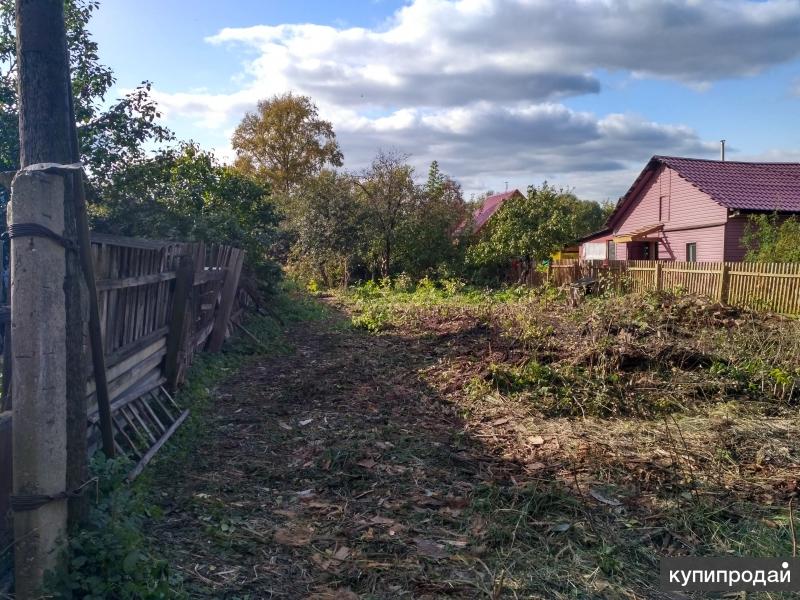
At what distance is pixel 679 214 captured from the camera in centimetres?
2769

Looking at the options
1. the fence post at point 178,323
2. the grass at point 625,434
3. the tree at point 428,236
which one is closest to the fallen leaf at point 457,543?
the grass at point 625,434

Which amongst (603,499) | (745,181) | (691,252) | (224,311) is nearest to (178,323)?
(224,311)

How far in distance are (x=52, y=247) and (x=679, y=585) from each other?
150 inches

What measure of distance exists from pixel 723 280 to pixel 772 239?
4.75 metres

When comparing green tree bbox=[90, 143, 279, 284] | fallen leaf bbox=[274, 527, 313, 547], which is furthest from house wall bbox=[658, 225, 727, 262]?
fallen leaf bbox=[274, 527, 313, 547]

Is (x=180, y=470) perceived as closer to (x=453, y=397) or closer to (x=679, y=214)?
(x=453, y=397)

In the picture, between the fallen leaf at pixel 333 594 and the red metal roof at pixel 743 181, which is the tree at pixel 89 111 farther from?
the red metal roof at pixel 743 181

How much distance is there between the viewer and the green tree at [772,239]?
18.4 meters

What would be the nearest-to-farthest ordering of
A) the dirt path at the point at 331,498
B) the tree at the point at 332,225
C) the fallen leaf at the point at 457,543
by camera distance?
1. the dirt path at the point at 331,498
2. the fallen leaf at the point at 457,543
3. the tree at the point at 332,225

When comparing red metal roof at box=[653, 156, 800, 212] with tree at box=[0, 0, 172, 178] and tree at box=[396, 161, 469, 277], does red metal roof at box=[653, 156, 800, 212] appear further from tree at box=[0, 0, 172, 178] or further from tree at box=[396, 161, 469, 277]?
tree at box=[0, 0, 172, 178]

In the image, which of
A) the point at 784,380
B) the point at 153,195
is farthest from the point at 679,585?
the point at 153,195

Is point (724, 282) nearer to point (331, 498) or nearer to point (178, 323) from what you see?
point (178, 323)

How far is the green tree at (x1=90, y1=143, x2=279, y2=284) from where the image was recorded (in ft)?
30.1

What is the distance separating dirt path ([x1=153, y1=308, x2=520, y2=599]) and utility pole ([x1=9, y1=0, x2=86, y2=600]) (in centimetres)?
101
